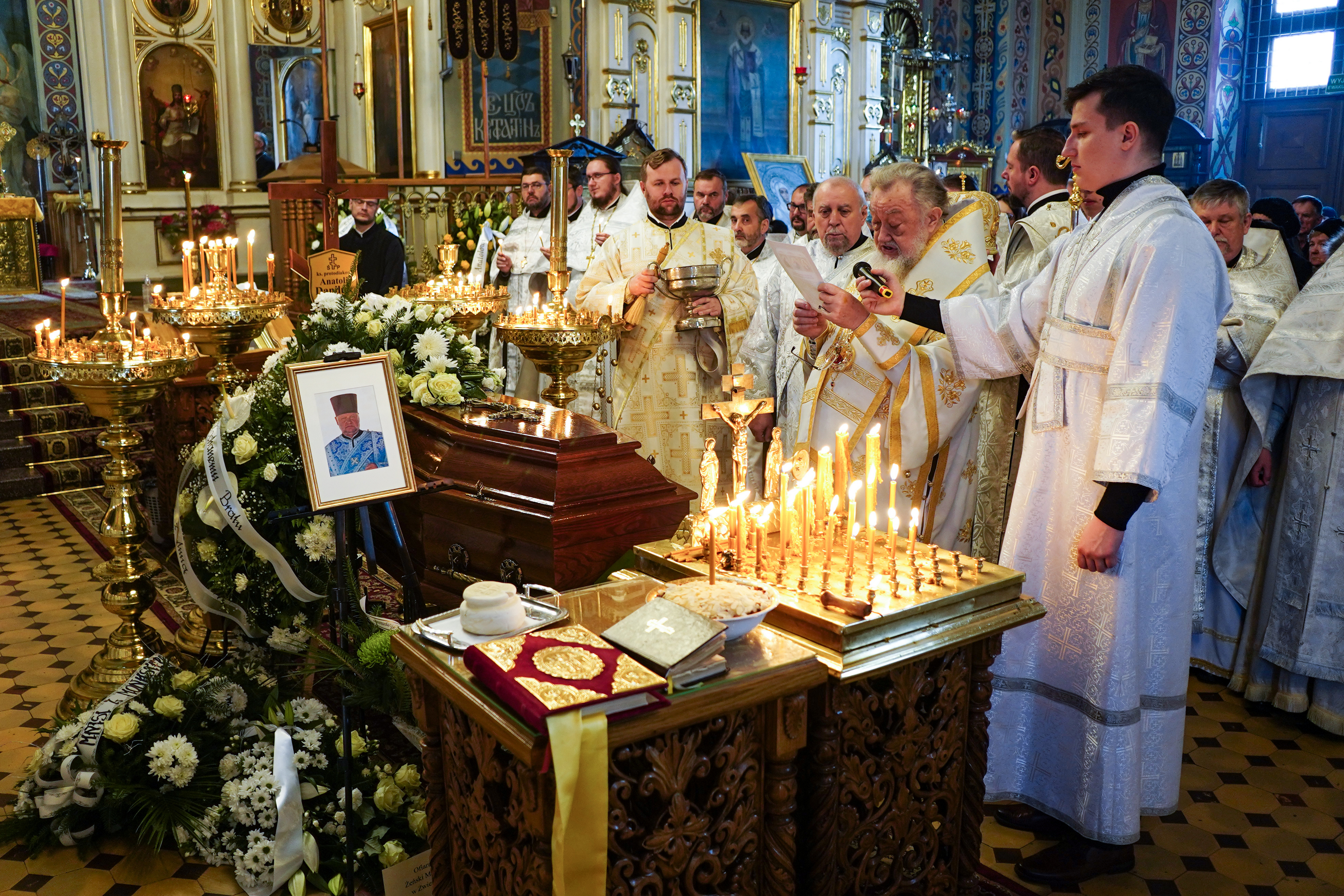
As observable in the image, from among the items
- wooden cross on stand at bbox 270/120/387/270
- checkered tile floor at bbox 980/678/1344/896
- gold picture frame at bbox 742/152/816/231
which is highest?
gold picture frame at bbox 742/152/816/231

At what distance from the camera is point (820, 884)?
6.84 feet

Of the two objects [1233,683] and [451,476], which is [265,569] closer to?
[451,476]

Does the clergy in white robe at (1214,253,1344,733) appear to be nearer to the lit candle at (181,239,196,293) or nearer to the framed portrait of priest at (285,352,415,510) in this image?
the framed portrait of priest at (285,352,415,510)

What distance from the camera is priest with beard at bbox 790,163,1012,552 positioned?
3.63 metres

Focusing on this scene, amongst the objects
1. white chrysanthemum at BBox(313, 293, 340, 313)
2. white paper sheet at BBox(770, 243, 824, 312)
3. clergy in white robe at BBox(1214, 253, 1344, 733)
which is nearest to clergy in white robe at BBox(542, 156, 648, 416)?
white chrysanthemum at BBox(313, 293, 340, 313)

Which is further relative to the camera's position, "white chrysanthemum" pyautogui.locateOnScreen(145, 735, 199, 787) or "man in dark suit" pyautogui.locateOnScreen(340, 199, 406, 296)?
"man in dark suit" pyautogui.locateOnScreen(340, 199, 406, 296)

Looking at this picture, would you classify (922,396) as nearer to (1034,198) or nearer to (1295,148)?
(1034,198)

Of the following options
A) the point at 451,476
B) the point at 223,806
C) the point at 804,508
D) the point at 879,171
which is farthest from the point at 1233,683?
the point at 223,806

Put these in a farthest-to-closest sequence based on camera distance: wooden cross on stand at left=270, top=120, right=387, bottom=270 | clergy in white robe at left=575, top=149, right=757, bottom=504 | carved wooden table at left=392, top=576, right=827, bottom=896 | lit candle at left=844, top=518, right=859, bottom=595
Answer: clergy in white robe at left=575, top=149, right=757, bottom=504 < wooden cross on stand at left=270, top=120, right=387, bottom=270 < lit candle at left=844, top=518, right=859, bottom=595 < carved wooden table at left=392, top=576, right=827, bottom=896

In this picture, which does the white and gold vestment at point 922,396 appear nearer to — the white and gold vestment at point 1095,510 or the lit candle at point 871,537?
the white and gold vestment at point 1095,510

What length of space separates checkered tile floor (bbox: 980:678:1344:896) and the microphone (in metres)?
1.49

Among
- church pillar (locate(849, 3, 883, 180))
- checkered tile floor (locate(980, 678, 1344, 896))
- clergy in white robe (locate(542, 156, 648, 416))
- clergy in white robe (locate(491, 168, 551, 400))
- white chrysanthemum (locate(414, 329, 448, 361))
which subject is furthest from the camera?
church pillar (locate(849, 3, 883, 180))

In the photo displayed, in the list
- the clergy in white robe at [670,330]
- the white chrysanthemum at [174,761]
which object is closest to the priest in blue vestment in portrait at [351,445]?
the white chrysanthemum at [174,761]

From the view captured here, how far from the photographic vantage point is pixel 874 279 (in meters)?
3.20
